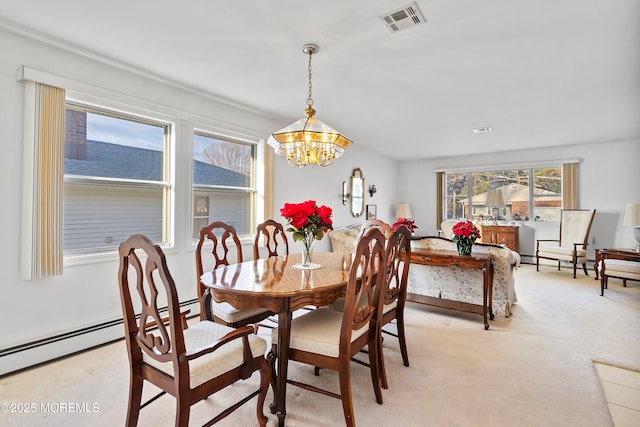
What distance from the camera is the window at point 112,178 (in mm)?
2734

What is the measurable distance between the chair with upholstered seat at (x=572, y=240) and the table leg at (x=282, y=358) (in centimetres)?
560

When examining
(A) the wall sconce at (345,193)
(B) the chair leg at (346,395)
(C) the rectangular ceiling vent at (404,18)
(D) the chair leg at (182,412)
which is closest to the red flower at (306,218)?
(B) the chair leg at (346,395)

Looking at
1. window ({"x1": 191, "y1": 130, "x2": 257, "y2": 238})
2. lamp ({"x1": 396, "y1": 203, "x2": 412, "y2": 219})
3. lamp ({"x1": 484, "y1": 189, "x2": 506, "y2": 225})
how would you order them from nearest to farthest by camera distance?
window ({"x1": 191, "y1": 130, "x2": 257, "y2": 238})
lamp ({"x1": 484, "y1": 189, "x2": 506, "y2": 225})
lamp ({"x1": 396, "y1": 203, "x2": 412, "y2": 219})

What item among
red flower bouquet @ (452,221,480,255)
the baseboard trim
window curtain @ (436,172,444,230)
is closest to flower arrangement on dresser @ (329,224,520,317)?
red flower bouquet @ (452,221,480,255)

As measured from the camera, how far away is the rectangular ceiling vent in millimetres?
2066

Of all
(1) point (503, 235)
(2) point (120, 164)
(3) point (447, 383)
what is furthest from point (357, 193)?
(3) point (447, 383)

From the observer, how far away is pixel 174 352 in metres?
1.33

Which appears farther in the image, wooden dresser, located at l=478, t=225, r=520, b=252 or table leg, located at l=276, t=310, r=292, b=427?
wooden dresser, located at l=478, t=225, r=520, b=252

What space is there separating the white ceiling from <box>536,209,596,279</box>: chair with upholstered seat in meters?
2.03

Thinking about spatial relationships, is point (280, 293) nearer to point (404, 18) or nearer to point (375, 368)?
point (375, 368)

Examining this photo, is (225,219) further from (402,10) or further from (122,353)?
(402,10)

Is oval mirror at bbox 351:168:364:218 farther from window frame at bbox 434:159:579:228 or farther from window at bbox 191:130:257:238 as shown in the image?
window at bbox 191:130:257:238

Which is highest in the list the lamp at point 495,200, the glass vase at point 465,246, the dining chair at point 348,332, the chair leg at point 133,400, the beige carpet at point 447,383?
the lamp at point 495,200

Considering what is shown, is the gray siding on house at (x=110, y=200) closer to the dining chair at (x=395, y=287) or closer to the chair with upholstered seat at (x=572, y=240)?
the dining chair at (x=395, y=287)
